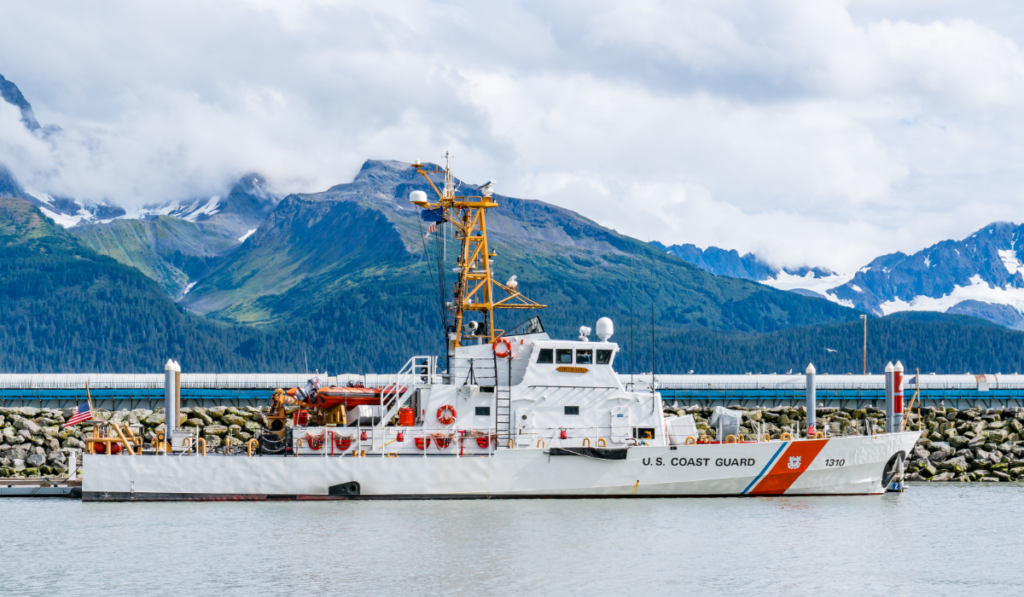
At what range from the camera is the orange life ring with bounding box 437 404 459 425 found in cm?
3441

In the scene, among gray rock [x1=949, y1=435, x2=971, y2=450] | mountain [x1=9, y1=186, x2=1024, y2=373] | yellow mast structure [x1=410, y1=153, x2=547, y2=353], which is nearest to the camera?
yellow mast structure [x1=410, y1=153, x2=547, y2=353]

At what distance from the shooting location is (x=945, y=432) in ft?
154

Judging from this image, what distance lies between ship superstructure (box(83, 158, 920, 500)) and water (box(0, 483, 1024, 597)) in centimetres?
63

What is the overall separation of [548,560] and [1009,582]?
10.3 m

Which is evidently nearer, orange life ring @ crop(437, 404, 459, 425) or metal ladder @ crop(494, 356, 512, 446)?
metal ladder @ crop(494, 356, 512, 446)

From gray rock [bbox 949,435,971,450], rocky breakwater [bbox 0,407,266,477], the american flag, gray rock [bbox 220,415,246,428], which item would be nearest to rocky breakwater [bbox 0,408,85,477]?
rocky breakwater [bbox 0,407,266,477]

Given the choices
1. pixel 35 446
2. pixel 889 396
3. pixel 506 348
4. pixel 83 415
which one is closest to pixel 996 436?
pixel 889 396

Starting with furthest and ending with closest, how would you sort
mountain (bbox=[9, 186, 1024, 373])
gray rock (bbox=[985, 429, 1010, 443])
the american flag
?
mountain (bbox=[9, 186, 1024, 373]), gray rock (bbox=[985, 429, 1010, 443]), the american flag

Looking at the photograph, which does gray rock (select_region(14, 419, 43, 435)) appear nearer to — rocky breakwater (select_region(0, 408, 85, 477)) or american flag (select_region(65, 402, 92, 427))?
rocky breakwater (select_region(0, 408, 85, 477))

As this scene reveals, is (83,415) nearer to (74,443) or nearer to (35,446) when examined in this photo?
(74,443)

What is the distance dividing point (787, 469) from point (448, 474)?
423 inches

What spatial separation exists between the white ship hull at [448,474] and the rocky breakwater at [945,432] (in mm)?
5254

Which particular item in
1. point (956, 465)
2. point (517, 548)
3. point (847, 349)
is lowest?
point (517, 548)

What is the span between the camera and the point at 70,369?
178 meters
